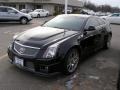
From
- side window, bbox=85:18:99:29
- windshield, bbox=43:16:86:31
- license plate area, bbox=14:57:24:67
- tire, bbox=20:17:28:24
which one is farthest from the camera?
tire, bbox=20:17:28:24

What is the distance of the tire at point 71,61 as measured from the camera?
4740 mm

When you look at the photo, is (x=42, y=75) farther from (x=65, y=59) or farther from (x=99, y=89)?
(x=99, y=89)

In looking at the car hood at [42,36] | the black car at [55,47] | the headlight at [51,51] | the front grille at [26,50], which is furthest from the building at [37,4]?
the headlight at [51,51]

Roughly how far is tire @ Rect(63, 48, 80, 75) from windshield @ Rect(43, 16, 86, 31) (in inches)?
33.9

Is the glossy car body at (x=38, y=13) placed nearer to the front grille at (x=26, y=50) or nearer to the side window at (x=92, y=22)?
the side window at (x=92, y=22)

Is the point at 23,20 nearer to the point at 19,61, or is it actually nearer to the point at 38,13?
the point at 19,61

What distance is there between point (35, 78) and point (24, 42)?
2.94 feet

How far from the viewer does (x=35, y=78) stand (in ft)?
15.4

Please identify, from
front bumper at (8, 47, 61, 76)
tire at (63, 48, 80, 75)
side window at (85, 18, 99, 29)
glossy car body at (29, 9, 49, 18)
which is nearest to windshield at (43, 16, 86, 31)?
side window at (85, 18, 99, 29)

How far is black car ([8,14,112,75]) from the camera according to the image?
4.43m

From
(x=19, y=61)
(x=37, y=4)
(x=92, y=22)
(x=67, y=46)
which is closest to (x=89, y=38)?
(x=92, y=22)

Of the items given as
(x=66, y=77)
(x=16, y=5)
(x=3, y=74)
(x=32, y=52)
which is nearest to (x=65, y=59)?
(x=66, y=77)

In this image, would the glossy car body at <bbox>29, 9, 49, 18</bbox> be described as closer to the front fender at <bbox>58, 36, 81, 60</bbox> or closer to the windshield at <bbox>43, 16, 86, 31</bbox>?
the windshield at <bbox>43, 16, 86, 31</bbox>

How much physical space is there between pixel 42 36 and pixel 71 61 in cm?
97
